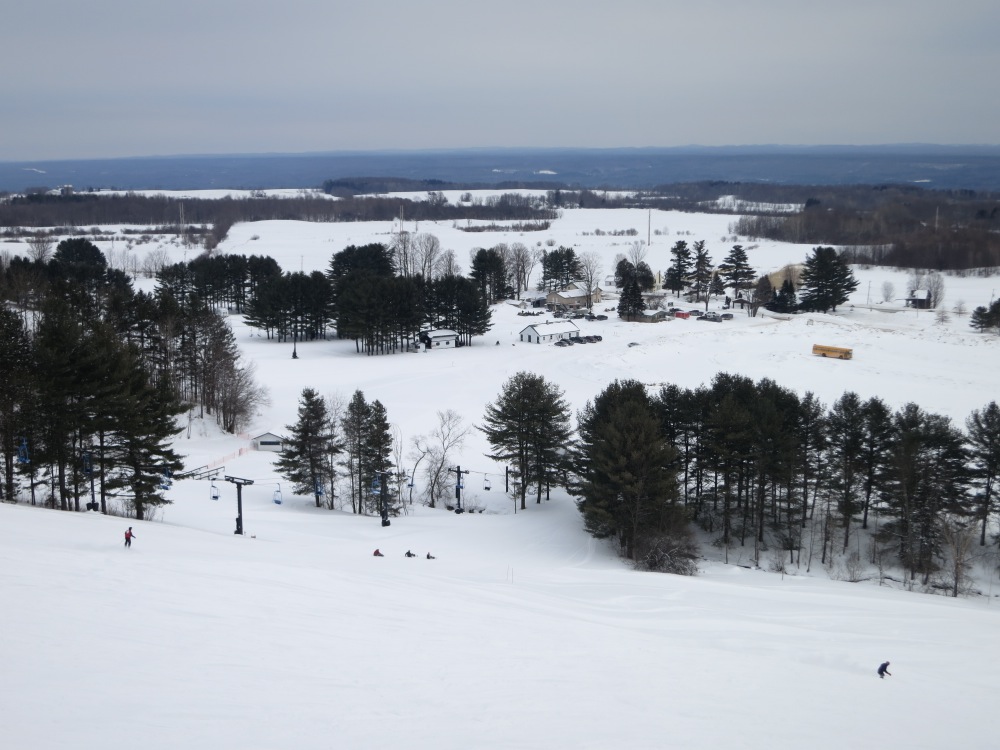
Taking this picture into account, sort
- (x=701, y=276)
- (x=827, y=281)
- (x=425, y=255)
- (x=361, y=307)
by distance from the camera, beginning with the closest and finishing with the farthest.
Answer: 1. (x=361, y=307)
2. (x=827, y=281)
3. (x=701, y=276)
4. (x=425, y=255)

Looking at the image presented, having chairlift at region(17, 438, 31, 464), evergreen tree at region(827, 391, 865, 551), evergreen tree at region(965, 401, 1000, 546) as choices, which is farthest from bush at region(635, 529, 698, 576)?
chairlift at region(17, 438, 31, 464)

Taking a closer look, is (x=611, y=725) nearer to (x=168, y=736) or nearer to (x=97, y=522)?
(x=168, y=736)

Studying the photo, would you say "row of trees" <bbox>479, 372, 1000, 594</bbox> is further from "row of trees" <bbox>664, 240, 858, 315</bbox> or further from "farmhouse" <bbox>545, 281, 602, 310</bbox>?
"farmhouse" <bbox>545, 281, 602, 310</bbox>

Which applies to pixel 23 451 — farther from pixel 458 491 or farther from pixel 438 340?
pixel 438 340

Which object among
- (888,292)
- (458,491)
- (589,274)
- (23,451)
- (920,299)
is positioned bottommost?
(458,491)

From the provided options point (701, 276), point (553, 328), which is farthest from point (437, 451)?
point (701, 276)

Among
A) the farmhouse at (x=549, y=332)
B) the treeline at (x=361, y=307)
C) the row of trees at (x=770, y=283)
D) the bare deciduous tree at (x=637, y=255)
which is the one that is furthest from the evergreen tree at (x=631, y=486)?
the bare deciduous tree at (x=637, y=255)

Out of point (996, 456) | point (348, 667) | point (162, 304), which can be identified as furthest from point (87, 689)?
point (162, 304)
